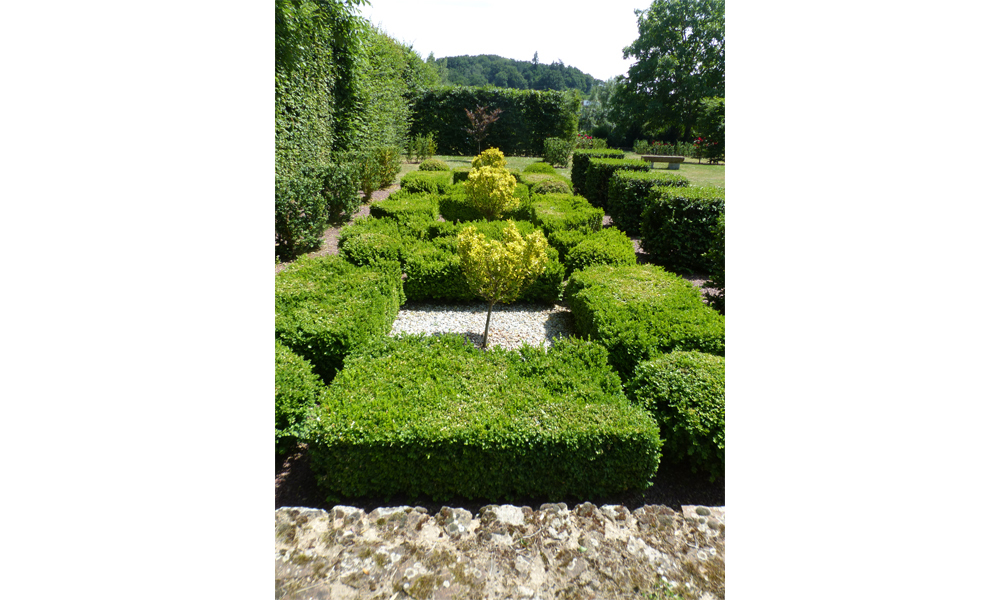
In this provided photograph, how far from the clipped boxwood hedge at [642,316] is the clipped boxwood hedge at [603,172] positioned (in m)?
6.36

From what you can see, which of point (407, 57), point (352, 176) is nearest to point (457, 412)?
point (352, 176)

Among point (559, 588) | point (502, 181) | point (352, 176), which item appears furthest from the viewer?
point (352, 176)

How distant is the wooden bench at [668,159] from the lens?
8.48 m

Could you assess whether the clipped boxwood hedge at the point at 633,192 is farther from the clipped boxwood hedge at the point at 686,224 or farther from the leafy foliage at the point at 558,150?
the leafy foliage at the point at 558,150

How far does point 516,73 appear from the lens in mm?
2938

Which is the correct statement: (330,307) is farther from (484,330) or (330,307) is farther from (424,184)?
(424,184)

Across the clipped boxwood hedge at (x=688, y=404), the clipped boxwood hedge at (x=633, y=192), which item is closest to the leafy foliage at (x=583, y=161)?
the clipped boxwood hedge at (x=633, y=192)

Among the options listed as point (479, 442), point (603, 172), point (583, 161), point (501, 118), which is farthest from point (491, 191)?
point (501, 118)

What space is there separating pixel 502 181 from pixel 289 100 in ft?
11.8

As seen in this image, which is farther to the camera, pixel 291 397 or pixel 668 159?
pixel 668 159

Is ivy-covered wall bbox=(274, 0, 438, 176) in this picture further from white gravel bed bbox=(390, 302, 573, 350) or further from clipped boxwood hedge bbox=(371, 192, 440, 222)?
white gravel bed bbox=(390, 302, 573, 350)

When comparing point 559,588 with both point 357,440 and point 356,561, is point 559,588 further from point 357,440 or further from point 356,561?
point 357,440

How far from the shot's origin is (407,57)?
18141mm

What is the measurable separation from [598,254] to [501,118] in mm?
18631
